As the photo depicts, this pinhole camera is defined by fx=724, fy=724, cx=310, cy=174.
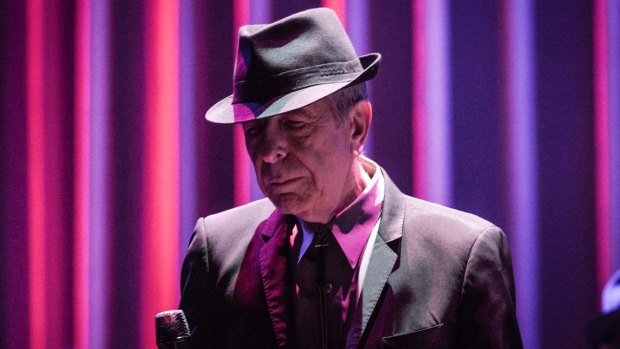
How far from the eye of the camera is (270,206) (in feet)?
5.37

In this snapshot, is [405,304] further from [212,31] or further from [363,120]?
[212,31]

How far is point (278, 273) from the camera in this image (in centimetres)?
146

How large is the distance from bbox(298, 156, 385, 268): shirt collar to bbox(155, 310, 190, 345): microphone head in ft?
1.21

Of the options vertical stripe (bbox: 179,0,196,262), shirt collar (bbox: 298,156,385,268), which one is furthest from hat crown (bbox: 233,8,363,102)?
vertical stripe (bbox: 179,0,196,262)

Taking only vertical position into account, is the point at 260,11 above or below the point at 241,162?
above

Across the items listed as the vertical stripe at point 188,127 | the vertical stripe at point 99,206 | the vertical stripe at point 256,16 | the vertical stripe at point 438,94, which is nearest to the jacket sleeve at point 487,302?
the vertical stripe at point 438,94

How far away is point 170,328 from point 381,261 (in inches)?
18.2

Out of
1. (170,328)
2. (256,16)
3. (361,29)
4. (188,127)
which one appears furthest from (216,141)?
(170,328)

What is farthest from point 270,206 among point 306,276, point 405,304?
point 405,304

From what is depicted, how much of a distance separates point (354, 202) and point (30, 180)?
3.86 feet

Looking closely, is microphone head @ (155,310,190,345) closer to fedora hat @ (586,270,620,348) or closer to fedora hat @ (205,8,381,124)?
fedora hat @ (205,8,381,124)

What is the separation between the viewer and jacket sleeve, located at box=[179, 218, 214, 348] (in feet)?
5.00

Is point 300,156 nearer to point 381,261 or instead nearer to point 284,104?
point 284,104

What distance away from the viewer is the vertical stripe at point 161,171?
2088 mm
